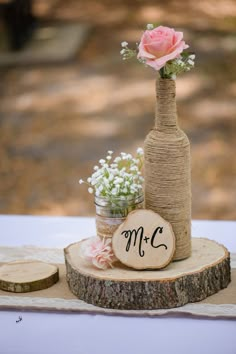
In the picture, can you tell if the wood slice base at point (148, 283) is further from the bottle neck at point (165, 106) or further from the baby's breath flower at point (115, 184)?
the bottle neck at point (165, 106)

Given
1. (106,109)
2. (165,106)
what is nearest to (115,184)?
(165,106)

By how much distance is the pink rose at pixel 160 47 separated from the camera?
1.52 metres

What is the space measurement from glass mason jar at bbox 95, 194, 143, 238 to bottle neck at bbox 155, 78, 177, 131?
146mm

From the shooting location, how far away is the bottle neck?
1595 millimetres

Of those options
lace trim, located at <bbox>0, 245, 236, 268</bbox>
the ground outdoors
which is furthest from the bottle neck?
the ground outdoors

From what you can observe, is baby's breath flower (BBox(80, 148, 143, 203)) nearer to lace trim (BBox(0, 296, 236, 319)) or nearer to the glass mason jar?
the glass mason jar

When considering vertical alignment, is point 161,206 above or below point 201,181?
above

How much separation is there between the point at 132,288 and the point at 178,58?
429 millimetres

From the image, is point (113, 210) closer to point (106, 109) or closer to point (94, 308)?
point (94, 308)

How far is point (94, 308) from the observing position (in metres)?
1.52

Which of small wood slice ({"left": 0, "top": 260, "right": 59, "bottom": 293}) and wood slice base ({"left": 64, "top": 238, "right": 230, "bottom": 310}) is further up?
wood slice base ({"left": 64, "top": 238, "right": 230, "bottom": 310})

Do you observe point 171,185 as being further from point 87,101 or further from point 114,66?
point 114,66

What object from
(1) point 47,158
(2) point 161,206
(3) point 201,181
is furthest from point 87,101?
(2) point 161,206

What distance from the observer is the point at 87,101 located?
5625 mm
